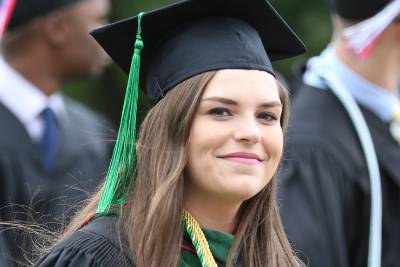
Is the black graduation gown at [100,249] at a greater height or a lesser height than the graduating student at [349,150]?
greater

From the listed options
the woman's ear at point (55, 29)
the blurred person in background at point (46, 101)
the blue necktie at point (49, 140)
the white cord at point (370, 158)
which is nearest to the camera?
the white cord at point (370, 158)

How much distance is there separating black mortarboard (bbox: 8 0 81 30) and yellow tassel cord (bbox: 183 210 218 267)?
3566mm

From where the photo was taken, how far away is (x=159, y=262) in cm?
373

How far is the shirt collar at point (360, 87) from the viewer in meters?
5.75

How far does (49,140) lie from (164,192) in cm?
330

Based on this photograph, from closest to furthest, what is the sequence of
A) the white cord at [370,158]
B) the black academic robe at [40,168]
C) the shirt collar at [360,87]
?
the white cord at [370,158] < the shirt collar at [360,87] < the black academic robe at [40,168]

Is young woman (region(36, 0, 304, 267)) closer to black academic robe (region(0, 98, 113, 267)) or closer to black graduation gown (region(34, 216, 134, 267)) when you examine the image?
black graduation gown (region(34, 216, 134, 267))

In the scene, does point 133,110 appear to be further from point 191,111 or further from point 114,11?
point 114,11

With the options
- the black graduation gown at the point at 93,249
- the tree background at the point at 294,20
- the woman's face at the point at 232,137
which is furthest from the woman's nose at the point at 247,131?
the tree background at the point at 294,20

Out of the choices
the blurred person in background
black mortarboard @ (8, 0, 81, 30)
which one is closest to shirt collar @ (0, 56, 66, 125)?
the blurred person in background

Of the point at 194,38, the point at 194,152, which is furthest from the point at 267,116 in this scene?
the point at 194,38

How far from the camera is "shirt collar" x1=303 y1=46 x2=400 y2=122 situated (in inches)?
227

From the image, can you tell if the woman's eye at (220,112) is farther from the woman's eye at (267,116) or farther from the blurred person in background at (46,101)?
the blurred person in background at (46,101)

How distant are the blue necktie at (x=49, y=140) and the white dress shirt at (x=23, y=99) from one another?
0.09 feet
